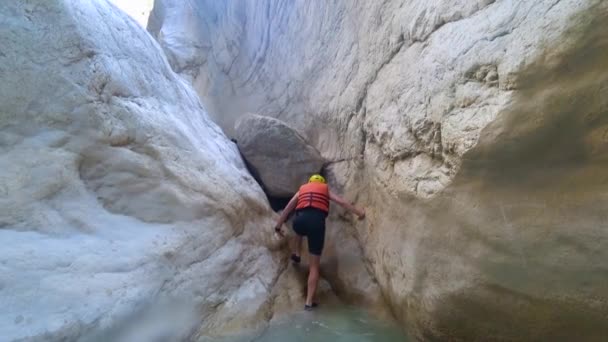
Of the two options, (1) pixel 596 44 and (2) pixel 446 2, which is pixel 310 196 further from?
(1) pixel 596 44

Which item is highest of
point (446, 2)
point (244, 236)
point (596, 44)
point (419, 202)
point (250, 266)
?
point (446, 2)

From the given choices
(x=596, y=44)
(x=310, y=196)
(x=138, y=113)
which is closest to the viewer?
(x=596, y=44)

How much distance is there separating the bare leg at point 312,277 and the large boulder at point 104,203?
36cm

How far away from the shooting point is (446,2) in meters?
2.36

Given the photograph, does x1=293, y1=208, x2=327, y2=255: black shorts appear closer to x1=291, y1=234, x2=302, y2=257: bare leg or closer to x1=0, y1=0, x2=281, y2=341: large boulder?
x1=291, y1=234, x2=302, y2=257: bare leg

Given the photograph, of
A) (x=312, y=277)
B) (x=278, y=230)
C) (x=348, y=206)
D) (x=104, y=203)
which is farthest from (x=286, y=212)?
(x=104, y=203)

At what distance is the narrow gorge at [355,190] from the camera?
1.72m

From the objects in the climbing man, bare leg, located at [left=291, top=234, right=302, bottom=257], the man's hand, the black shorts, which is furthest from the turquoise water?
the man's hand

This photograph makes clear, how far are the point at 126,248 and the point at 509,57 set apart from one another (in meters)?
2.50

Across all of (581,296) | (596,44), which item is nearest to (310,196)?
(581,296)

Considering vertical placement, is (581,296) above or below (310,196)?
below

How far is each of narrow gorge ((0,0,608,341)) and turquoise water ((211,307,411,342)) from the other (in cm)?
2

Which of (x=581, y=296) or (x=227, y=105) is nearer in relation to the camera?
(x=581, y=296)

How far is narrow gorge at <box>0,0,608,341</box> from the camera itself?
1.72 meters
